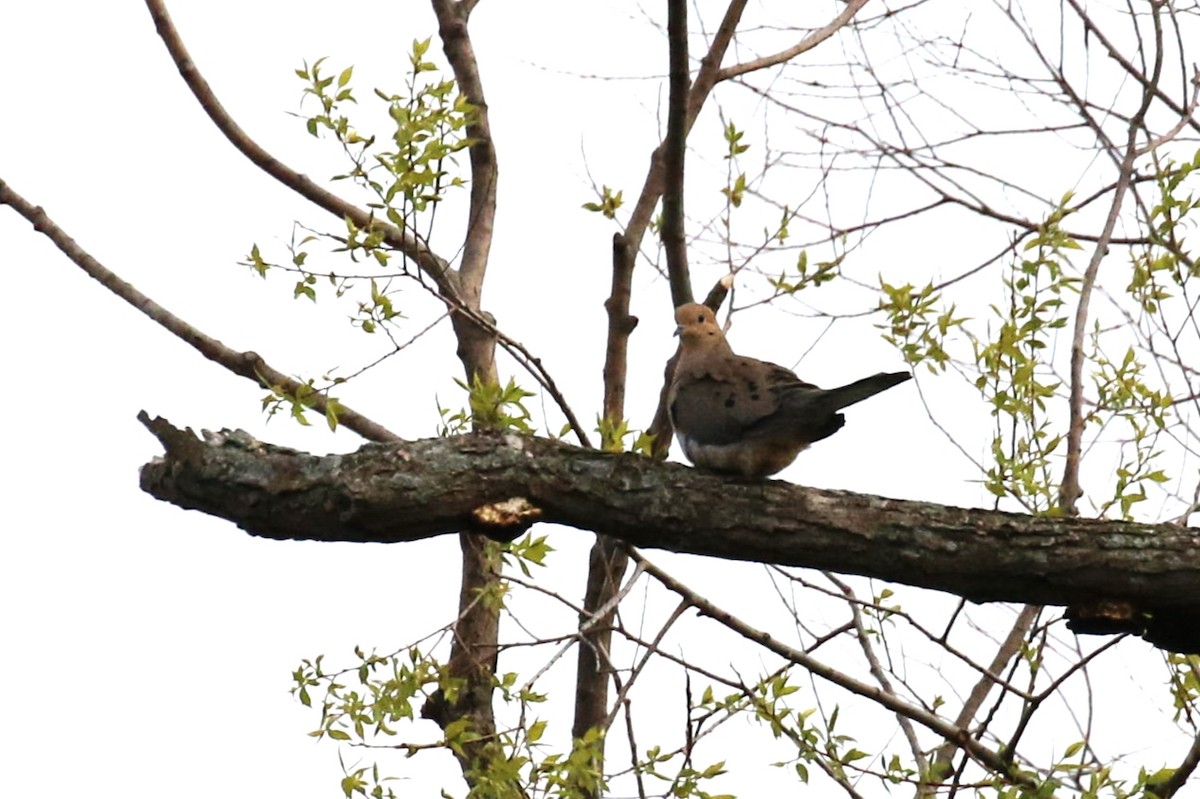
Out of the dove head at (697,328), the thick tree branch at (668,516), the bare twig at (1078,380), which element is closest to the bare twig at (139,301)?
the dove head at (697,328)

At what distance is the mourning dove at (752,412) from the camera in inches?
175

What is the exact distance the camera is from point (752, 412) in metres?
4.61

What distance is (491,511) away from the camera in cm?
369

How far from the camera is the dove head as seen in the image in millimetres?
5543

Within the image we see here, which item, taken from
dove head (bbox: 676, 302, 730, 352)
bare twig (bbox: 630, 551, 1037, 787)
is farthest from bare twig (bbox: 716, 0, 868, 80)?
bare twig (bbox: 630, 551, 1037, 787)

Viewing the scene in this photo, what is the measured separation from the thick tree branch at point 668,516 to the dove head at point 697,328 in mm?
1770

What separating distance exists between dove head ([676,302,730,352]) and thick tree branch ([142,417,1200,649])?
1.77 meters

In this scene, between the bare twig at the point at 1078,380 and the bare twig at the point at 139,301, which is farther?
the bare twig at the point at 139,301

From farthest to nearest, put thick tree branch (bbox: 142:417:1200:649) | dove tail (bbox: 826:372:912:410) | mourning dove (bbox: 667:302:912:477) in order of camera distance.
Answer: mourning dove (bbox: 667:302:912:477)
dove tail (bbox: 826:372:912:410)
thick tree branch (bbox: 142:417:1200:649)

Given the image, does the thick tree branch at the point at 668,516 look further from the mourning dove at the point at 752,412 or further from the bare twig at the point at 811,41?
the bare twig at the point at 811,41

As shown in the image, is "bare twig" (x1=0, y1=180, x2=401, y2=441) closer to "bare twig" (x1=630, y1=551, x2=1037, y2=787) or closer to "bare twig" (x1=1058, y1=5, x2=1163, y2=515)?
"bare twig" (x1=630, y1=551, x2=1037, y2=787)

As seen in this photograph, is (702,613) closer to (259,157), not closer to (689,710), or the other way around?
(689,710)

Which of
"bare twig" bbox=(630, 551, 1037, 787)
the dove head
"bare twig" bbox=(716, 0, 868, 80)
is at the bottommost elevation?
"bare twig" bbox=(630, 551, 1037, 787)

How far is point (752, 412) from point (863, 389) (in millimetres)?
484
